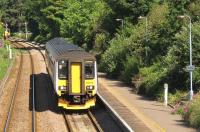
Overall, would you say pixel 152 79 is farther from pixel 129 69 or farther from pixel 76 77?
pixel 76 77

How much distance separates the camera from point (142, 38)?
41.6 meters

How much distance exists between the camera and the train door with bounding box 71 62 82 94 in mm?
27750

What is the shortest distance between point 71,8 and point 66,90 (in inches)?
1663

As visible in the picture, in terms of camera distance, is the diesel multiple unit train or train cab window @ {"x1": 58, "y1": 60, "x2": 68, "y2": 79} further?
train cab window @ {"x1": 58, "y1": 60, "x2": 68, "y2": 79}

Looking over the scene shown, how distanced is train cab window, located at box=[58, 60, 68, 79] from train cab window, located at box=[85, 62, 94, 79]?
108cm

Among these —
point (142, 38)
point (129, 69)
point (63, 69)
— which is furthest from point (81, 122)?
point (142, 38)

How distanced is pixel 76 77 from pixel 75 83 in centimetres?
33

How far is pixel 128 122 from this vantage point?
80.3ft

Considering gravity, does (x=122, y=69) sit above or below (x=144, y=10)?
below

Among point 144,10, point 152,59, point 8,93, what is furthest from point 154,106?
point 144,10

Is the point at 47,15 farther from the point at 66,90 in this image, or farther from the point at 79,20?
the point at 66,90

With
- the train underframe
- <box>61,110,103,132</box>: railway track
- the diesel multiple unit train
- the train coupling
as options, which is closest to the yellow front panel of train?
the diesel multiple unit train

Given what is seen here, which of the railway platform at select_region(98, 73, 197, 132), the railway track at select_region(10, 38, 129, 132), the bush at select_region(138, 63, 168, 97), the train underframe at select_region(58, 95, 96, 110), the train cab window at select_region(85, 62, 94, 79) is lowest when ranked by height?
the railway track at select_region(10, 38, 129, 132)

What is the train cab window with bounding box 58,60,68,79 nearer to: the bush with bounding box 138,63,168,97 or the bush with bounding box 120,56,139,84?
the bush with bounding box 138,63,168,97
